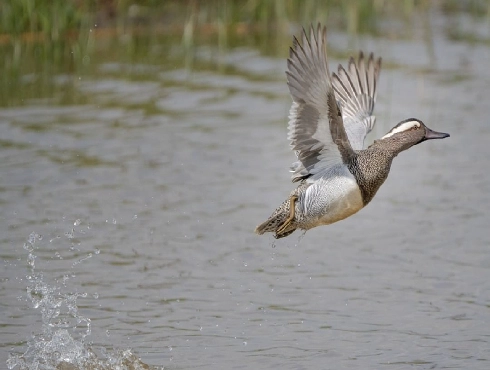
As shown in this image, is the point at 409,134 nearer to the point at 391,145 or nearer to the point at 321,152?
the point at 391,145

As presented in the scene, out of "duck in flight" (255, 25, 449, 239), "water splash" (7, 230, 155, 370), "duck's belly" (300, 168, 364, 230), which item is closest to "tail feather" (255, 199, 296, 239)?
"duck in flight" (255, 25, 449, 239)

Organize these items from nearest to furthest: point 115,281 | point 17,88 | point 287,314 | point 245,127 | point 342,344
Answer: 1. point 342,344
2. point 287,314
3. point 115,281
4. point 245,127
5. point 17,88

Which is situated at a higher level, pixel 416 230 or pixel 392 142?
pixel 392 142

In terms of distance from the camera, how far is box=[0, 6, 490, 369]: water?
5906 mm

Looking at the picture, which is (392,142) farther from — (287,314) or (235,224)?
(235,224)

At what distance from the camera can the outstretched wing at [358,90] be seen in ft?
22.2

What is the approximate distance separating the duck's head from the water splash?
2.00m

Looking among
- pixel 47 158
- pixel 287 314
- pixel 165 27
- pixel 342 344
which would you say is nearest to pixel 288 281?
pixel 287 314

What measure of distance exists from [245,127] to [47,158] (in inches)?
79.5

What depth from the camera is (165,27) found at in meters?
13.3

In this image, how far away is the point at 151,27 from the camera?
43.6 ft

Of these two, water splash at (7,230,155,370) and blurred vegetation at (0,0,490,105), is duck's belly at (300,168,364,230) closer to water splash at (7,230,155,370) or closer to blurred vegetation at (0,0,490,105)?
water splash at (7,230,155,370)

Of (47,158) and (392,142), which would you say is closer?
(392,142)

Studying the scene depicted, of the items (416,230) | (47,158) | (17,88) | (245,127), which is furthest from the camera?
(17,88)
